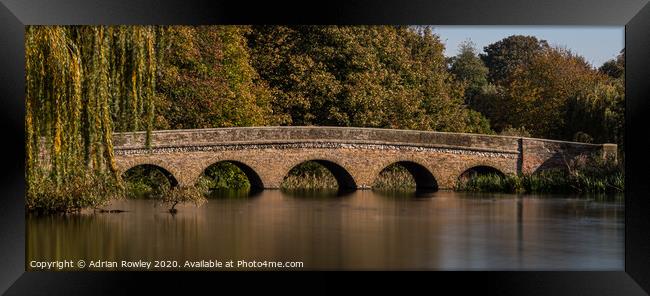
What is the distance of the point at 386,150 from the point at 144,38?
591 inches

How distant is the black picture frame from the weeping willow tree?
1.97m

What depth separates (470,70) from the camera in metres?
34.5

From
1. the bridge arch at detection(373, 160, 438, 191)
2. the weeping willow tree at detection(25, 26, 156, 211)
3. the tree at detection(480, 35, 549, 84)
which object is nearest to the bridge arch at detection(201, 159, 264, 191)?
the bridge arch at detection(373, 160, 438, 191)

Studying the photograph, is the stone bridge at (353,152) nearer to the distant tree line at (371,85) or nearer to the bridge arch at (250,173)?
the bridge arch at (250,173)

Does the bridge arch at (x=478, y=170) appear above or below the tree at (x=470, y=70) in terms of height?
below

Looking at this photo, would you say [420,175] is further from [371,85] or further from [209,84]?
[209,84]

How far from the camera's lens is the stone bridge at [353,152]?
2225 cm

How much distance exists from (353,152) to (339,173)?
1.08 meters

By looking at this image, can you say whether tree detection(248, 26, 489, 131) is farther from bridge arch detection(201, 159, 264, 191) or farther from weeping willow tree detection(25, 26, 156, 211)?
weeping willow tree detection(25, 26, 156, 211)

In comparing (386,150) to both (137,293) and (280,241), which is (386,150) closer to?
(280,241)

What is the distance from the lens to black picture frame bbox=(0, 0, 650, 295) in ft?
22.5
